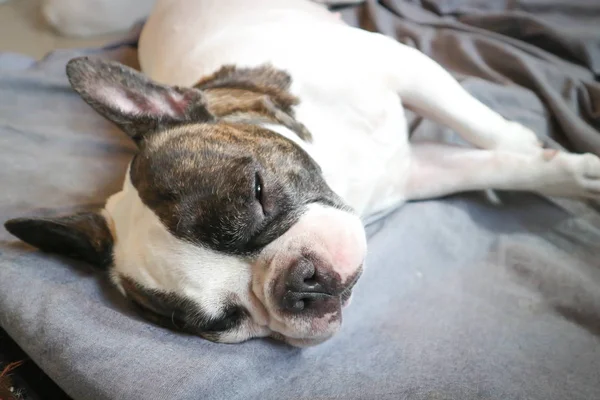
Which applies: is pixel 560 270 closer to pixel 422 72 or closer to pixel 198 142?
pixel 422 72

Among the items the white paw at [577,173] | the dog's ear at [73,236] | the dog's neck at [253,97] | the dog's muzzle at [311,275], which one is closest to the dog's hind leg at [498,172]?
the white paw at [577,173]

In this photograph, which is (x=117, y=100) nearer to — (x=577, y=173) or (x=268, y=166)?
(x=268, y=166)

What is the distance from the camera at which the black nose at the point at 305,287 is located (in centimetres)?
125

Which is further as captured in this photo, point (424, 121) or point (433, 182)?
point (424, 121)

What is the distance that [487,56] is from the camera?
2.50 m

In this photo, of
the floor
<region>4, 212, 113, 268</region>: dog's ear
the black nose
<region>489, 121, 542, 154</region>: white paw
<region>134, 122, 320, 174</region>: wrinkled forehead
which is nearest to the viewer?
the black nose

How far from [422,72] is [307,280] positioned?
98 cm

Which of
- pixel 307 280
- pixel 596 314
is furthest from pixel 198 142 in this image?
pixel 596 314

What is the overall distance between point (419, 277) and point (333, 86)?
729 mm

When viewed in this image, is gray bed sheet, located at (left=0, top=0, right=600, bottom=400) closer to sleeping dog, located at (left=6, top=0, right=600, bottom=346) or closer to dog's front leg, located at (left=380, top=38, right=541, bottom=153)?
sleeping dog, located at (left=6, top=0, right=600, bottom=346)

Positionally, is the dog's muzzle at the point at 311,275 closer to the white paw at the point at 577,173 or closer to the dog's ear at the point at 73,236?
the dog's ear at the point at 73,236

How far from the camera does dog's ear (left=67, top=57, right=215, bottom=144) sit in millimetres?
1471

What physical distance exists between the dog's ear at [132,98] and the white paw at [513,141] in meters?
1.06

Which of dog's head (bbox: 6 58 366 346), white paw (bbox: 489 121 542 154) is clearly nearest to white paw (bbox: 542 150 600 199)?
white paw (bbox: 489 121 542 154)
